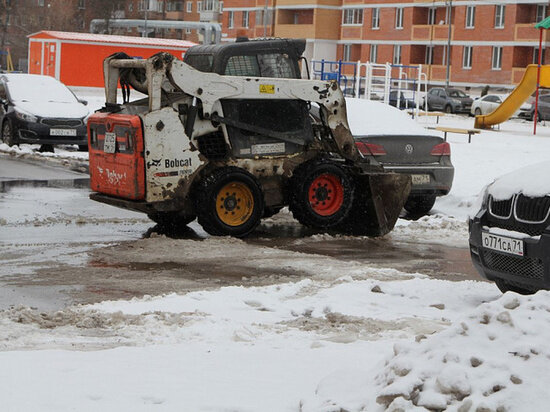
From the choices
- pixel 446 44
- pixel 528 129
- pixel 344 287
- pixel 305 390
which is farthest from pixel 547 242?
pixel 446 44

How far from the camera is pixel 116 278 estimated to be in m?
9.07

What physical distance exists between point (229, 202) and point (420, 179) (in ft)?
9.59

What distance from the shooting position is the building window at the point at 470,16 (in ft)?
234

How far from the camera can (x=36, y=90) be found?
75.4 feet

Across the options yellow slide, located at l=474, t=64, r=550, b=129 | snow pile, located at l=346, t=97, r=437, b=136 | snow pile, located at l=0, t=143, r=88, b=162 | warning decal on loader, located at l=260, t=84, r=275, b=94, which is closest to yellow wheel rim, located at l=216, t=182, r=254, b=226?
warning decal on loader, located at l=260, t=84, r=275, b=94

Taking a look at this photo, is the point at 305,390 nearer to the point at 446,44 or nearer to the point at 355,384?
the point at 355,384

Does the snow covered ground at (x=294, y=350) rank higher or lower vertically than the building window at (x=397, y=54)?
lower

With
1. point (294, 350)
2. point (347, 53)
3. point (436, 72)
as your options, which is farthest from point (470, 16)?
point (294, 350)

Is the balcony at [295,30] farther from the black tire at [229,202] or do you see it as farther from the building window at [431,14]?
the black tire at [229,202]

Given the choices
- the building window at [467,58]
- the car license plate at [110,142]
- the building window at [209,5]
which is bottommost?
the car license plate at [110,142]

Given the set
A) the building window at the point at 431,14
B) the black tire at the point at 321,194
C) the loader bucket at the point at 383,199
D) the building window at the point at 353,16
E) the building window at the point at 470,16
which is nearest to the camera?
the black tire at the point at 321,194

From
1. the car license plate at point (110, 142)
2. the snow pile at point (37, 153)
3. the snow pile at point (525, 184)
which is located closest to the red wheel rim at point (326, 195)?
the car license plate at point (110, 142)

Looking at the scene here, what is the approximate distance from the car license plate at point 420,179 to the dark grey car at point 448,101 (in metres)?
40.0

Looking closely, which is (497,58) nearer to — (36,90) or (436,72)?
(436,72)
